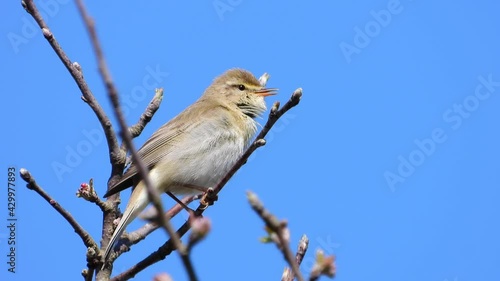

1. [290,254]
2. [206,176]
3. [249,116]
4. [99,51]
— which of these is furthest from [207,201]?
[99,51]

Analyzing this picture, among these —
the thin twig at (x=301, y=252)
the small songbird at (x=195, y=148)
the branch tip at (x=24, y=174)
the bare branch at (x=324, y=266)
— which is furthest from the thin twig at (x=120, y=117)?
the small songbird at (x=195, y=148)

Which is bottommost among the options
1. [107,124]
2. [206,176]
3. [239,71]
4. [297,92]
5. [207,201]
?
[297,92]

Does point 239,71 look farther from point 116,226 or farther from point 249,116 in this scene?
point 116,226

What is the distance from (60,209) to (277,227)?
6.82ft

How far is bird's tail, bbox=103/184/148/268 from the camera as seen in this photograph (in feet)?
12.8

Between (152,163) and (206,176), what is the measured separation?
52cm

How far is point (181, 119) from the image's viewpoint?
20.5 feet

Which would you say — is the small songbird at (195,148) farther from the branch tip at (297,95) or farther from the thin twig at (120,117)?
the thin twig at (120,117)

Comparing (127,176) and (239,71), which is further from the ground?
(239,71)

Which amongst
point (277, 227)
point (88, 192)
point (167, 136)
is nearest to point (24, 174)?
point (88, 192)

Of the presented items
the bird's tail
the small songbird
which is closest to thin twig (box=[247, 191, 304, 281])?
the bird's tail

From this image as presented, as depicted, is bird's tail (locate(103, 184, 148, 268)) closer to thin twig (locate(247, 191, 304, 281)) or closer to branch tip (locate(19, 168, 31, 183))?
branch tip (locate(19, 168, 31, 183))

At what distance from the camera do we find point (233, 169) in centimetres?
347

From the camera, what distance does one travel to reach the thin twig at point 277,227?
1505 mm
